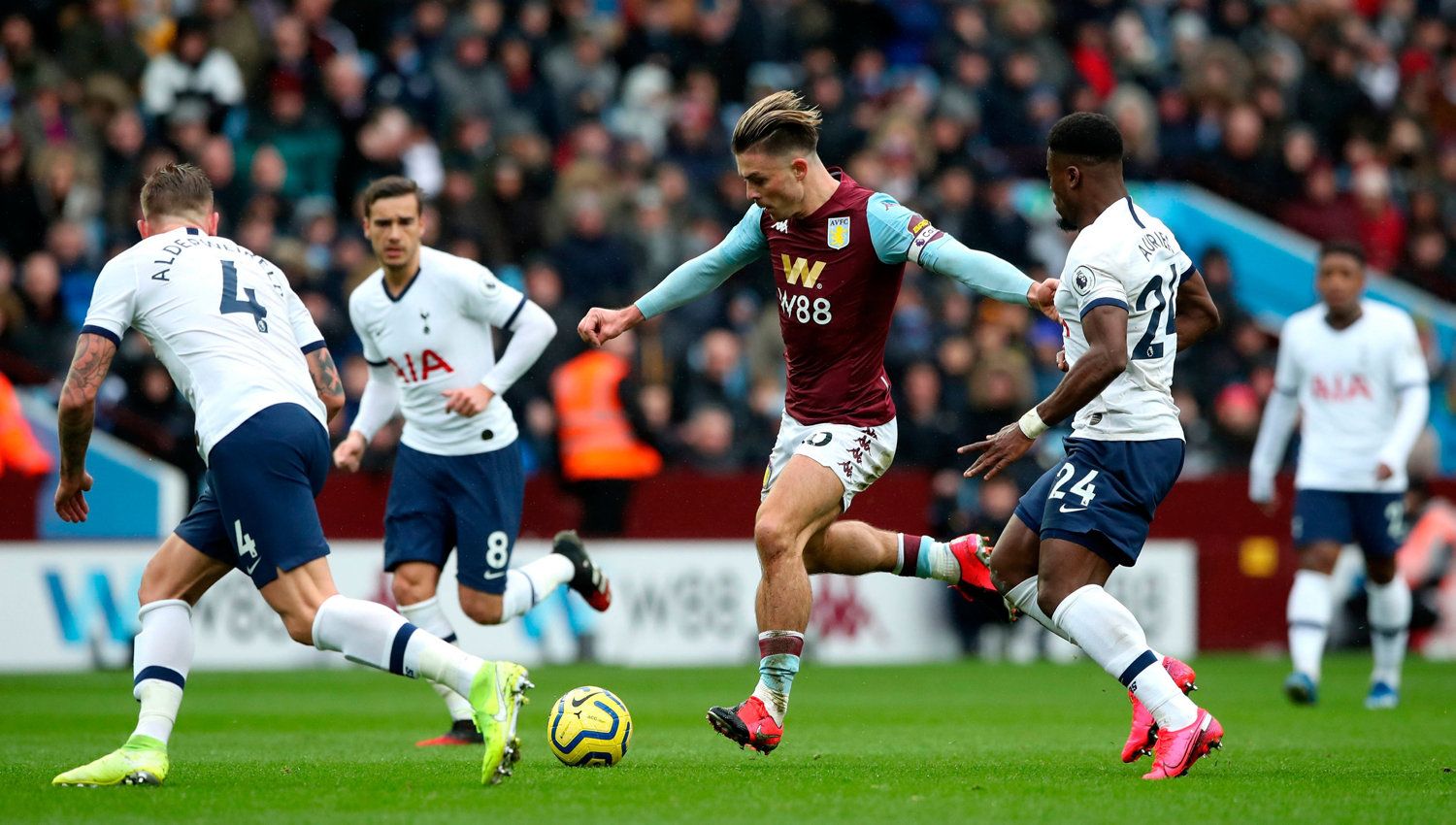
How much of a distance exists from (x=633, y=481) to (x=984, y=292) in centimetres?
837

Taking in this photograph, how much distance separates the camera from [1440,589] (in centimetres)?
1639

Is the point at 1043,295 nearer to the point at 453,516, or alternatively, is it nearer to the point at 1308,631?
the point at 453,516

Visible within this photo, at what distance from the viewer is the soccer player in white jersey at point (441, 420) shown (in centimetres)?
931

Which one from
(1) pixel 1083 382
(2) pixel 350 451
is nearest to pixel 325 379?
(2) pixel 350 451

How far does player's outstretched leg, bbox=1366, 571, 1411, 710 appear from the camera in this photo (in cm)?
1154

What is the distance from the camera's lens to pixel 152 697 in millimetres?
7035

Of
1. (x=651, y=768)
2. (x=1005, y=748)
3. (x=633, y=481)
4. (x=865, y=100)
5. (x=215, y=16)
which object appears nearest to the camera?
(x=651, y=768)

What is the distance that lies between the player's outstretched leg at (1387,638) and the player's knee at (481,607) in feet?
18.2

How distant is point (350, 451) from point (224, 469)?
2324 mm

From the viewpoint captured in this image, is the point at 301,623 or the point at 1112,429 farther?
the point at 1112,429

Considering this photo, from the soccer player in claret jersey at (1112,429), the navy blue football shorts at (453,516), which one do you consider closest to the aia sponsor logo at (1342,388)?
the soccer player in claret jersey at (1112,429)

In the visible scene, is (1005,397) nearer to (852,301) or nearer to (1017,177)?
(1017,177)

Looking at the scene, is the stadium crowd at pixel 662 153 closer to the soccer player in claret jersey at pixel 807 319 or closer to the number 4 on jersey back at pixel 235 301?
the soccer player in claret jersey at pixel 807 319

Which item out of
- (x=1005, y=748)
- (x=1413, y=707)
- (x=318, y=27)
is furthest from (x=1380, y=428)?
(x=318, y=27)
